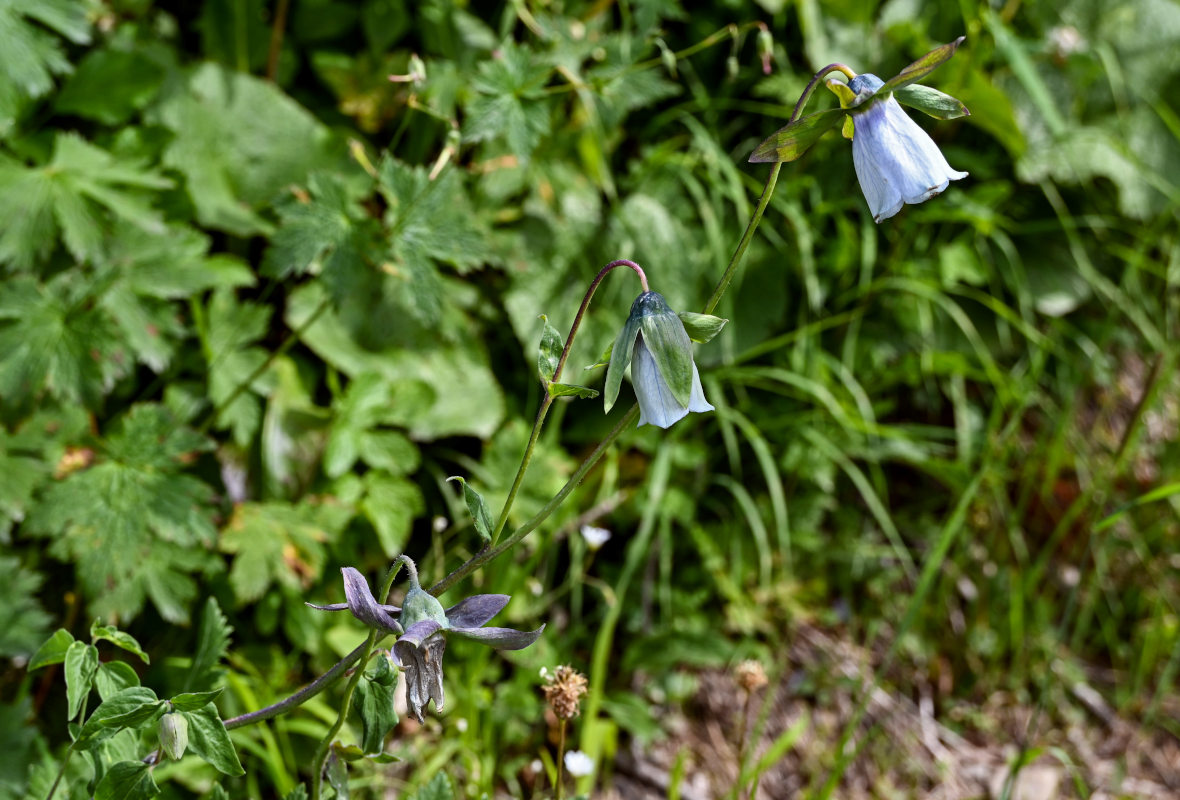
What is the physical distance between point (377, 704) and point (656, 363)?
1.58 ft

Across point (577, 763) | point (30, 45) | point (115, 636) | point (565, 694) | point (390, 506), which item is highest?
point (30, 45)

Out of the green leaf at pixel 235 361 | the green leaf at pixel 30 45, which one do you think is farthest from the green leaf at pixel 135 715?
the green leaf at pixel 30 45

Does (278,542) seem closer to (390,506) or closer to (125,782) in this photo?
(390,506)

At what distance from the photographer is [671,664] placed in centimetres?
232

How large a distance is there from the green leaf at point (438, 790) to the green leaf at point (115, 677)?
1.35 feet

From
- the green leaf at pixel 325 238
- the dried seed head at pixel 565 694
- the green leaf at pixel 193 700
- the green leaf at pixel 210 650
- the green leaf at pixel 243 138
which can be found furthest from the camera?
the green leaf at pixel 243 138

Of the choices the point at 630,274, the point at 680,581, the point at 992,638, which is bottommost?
the point at 992,638

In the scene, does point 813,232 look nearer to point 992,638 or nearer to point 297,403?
point 992,638

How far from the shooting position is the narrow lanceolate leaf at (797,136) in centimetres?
93

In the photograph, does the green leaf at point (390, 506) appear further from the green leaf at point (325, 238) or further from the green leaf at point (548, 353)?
the green leaf at point (548, 353)

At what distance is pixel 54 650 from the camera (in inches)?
41.6

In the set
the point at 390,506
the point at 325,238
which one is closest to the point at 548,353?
the point at 325,238

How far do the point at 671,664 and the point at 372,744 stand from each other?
1.40 meters

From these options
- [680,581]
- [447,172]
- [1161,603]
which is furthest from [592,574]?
[1161,603]
